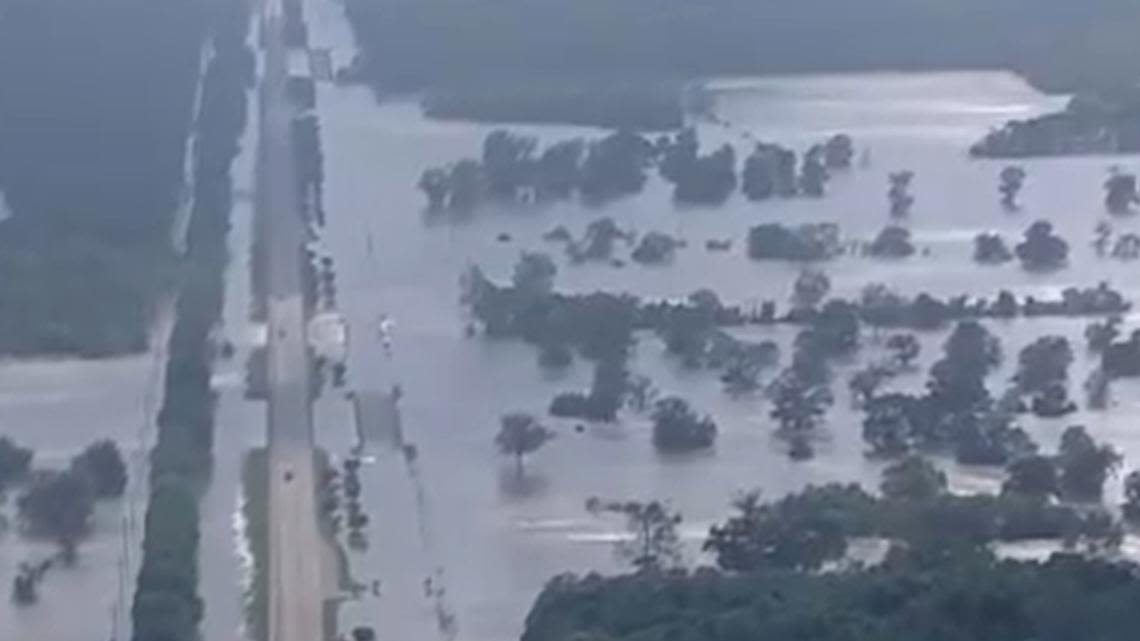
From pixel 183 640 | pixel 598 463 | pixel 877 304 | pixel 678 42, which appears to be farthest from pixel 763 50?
pixel 183 640

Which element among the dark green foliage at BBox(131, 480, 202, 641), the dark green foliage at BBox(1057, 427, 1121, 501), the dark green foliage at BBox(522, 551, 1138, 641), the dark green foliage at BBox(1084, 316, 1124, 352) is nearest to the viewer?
the dark green foliage at BBox(522, 551, 1138, 641)

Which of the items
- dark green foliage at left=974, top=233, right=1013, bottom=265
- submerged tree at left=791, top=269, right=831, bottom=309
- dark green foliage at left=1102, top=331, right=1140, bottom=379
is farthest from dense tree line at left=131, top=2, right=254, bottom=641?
dark green foliage at left=1102, top=331, right=1140, bottom=379

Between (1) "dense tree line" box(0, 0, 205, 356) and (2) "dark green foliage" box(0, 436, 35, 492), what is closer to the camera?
(2) "dark green foliage" box(0, 436, 35, 492)

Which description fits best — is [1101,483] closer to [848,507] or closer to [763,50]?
[848,507]

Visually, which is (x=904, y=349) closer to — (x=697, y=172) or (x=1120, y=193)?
(x=1120, y=193)

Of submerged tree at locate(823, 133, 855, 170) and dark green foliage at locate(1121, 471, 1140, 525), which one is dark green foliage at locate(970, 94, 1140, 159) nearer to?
submerged tree at locate(823, 133, 855, 170)

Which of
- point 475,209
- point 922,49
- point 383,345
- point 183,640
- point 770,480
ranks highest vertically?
point 922,49
